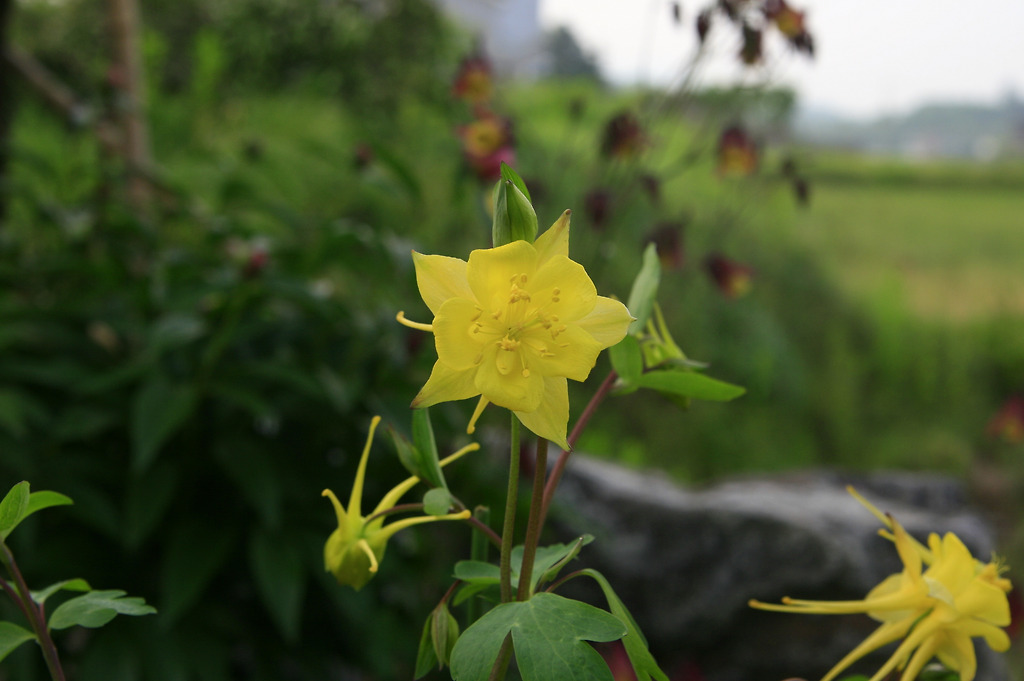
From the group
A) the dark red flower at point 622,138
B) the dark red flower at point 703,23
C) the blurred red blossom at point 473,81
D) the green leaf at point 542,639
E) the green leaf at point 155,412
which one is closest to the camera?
the green leaf at point 542,639

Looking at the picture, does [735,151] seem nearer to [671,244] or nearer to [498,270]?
[671,244]

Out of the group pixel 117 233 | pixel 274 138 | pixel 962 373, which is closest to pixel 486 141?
pixel 117 233

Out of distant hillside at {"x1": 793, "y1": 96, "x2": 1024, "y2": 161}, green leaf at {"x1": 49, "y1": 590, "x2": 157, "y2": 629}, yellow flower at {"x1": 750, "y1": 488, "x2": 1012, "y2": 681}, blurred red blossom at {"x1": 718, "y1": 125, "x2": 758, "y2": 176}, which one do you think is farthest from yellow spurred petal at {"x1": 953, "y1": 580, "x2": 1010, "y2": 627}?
distant hillside at {"x1": 793, "y1": 96, "x2": 1024, "y2": 161}

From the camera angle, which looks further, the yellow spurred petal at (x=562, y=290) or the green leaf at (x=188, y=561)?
the green leaf at (x=188, y=561)

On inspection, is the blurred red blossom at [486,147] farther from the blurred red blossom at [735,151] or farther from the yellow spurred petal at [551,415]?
the yellow spurred petal at [551,415]

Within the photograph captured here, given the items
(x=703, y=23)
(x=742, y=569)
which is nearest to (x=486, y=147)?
(x=703, y=23)

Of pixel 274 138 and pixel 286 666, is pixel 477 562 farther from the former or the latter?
pixel 274 138

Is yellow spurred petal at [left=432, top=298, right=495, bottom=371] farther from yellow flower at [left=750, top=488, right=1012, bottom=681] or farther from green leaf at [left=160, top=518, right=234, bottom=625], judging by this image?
green leaf at [left=160, top=518, right=234, bottom=625]

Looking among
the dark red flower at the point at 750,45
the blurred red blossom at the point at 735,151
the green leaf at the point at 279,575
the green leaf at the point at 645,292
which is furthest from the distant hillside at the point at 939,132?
the green leaf at the point at 645,292
